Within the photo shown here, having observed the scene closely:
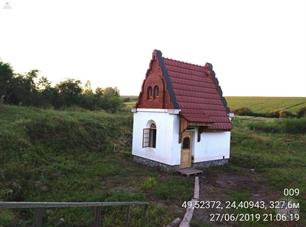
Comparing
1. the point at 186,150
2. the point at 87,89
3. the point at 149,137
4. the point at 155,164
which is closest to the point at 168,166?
the point at 155,164

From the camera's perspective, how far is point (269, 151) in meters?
20.5

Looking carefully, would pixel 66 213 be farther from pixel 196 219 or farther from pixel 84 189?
pixel 196 219

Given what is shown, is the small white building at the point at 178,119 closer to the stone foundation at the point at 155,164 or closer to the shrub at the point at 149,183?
the stone foundation at the point at 155,164

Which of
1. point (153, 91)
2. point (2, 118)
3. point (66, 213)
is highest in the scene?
point (153, 91)

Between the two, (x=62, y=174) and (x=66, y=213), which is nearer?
(x=66, y=213)

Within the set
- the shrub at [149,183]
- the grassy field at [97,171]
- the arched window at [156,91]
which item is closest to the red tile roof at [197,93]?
the arched window at [156,91]

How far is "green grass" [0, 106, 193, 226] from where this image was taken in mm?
9414

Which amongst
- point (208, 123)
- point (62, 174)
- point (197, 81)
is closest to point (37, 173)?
point (62, 174)

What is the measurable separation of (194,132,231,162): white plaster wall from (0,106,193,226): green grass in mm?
2596

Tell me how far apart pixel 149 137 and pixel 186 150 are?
1.98 m

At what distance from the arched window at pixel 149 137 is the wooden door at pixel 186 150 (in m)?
1.59

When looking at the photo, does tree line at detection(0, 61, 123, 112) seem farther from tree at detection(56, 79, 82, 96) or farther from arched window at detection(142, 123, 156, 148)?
arched window at detection(142, 123, 156, 148)

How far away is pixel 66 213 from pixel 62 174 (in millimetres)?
3327

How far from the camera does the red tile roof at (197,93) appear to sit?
1446cm
